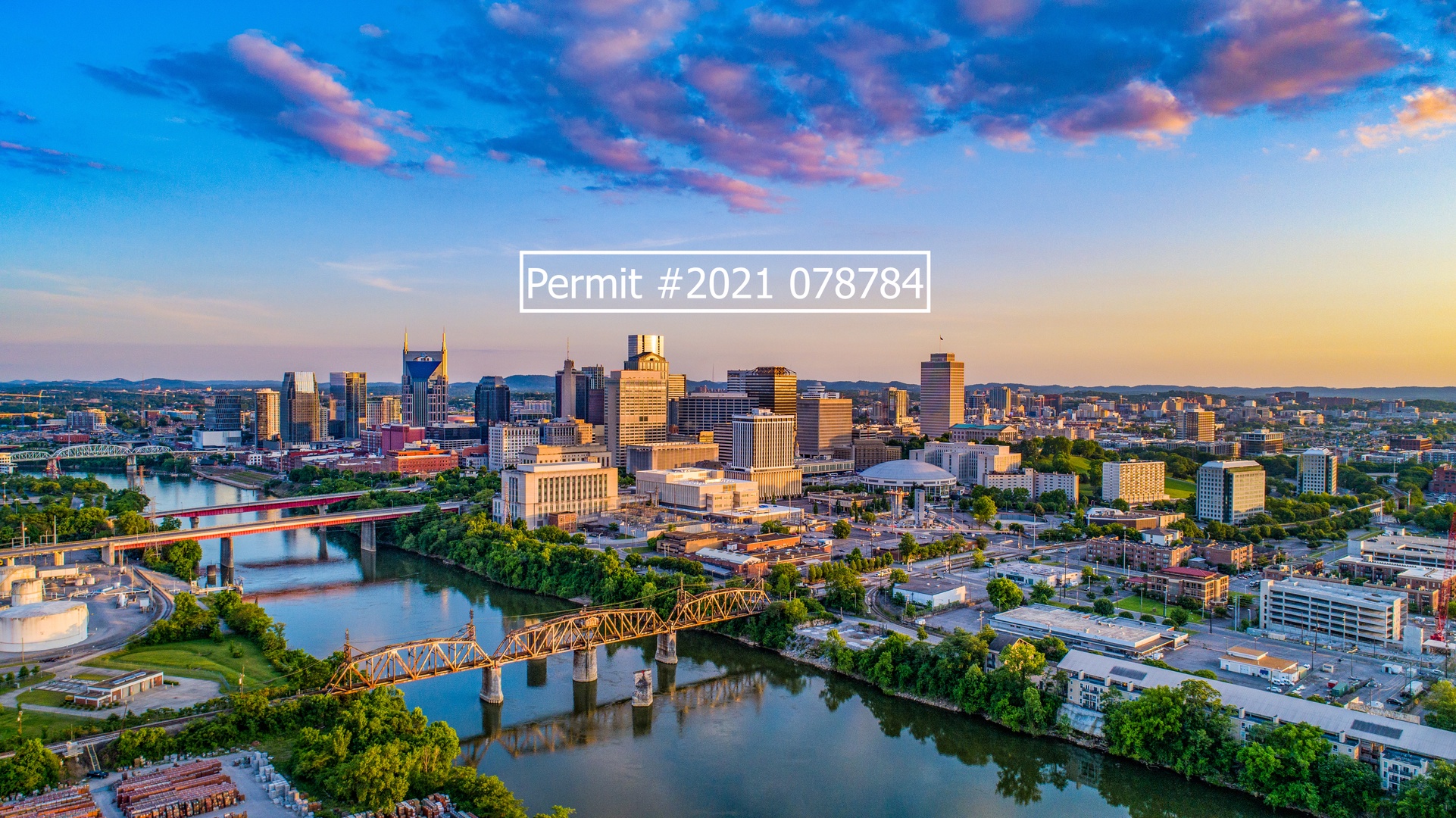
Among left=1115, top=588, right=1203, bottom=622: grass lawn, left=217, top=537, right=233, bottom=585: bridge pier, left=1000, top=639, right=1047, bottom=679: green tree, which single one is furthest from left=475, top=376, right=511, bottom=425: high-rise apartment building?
left=1000, top=639, right=1047, bottom=679: green tree

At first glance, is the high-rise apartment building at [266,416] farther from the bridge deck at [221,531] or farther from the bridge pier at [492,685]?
the bridge pier at [492,685]

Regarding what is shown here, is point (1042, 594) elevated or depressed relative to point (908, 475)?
depressed

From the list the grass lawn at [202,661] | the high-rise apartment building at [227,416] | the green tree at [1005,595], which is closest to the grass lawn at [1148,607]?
the green tree at [1005,595]

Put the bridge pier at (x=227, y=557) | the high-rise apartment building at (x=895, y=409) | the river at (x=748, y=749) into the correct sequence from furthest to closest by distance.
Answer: the high-rise apartment building at (x=895, y=409), the bridge pier at (x=227, y=557), the river at (x=748, y=749)

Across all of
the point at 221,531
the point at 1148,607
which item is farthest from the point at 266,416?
the point at 1148,607

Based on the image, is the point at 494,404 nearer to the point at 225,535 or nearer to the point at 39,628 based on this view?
the point at 225,535

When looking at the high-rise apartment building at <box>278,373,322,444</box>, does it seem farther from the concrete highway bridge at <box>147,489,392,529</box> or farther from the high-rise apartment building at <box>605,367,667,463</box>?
the concrete highway bridge at <box>147,489,392,529</box>

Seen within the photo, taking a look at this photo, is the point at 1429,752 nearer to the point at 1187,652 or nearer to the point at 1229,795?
the point at 1229,795
